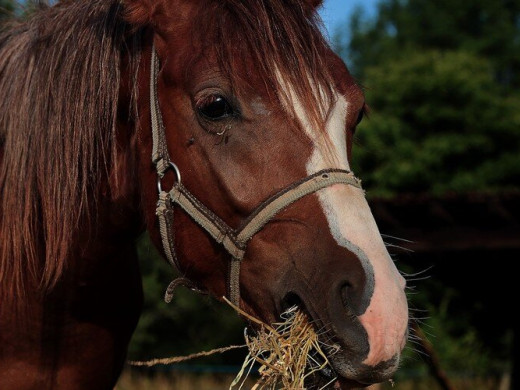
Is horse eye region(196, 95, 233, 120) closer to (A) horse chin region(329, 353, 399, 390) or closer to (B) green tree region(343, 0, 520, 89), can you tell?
(A) horse chin region(329, 353, 399, 390)

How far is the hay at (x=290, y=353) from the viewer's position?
75.9 inches

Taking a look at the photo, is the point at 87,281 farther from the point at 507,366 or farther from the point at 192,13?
the point at 507,366

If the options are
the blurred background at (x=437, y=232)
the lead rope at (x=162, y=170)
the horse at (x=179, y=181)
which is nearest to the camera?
the horse at (x=179, y=181)

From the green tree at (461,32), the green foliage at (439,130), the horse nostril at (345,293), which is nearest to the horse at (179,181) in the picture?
the horse nostril at (345,293)

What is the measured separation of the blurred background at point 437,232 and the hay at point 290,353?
40.0 inches

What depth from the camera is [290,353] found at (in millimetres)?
1951

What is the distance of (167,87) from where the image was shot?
2248 mm

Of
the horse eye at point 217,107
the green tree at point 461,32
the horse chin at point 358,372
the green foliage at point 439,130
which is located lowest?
the green tree at point 461,32

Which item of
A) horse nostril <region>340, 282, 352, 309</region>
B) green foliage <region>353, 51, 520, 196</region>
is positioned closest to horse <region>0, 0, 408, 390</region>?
horse nostril <region>340, 282, 352, 309</region>

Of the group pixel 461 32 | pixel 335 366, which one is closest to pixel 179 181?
pixel 335 366

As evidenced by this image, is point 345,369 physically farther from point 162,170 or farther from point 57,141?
point 57,141

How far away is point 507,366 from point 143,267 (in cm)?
752

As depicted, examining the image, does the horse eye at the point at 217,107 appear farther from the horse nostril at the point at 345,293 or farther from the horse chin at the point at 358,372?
the horse chin at the point at 358,372

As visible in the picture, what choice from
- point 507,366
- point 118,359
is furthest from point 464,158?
point 118,359
